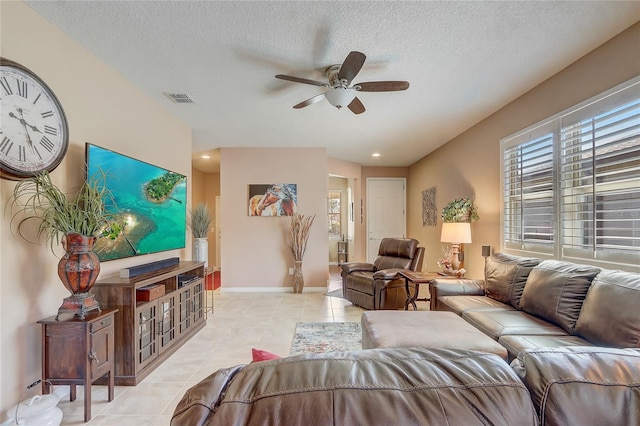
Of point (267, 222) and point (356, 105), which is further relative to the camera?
point (267, 222)

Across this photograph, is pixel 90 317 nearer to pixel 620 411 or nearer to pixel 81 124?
pixel 81 124

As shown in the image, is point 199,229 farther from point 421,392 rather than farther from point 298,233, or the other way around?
point 421,392

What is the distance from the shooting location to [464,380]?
0.52 m

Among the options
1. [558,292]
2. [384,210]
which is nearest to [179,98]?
[558,292]

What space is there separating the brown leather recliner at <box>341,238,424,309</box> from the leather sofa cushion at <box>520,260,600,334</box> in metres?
1.64

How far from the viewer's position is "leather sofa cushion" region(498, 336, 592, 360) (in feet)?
5.78

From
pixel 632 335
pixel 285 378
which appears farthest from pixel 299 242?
pixel 285 378

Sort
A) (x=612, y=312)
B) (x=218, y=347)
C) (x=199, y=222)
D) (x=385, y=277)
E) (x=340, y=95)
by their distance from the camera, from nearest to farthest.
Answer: (x=612, y=312) → (x=340, y=95) → (x=218, y=347) → (x=385, y=277) → (x=199, y=222)

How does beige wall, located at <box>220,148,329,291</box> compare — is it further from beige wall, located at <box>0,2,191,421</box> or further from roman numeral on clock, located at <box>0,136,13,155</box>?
roman numeral on clock, located at <box>0,136,13,155</box>

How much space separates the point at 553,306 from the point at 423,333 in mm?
989

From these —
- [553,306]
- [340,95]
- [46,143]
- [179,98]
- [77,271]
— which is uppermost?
[179,98]

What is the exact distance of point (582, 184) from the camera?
2.42 m

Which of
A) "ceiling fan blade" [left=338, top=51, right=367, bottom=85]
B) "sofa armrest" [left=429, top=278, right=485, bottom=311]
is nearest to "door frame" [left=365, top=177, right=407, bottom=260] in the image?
"sofa armrest" [left=429, top=278, right=485, bottom=311]

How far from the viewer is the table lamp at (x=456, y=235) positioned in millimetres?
3674
